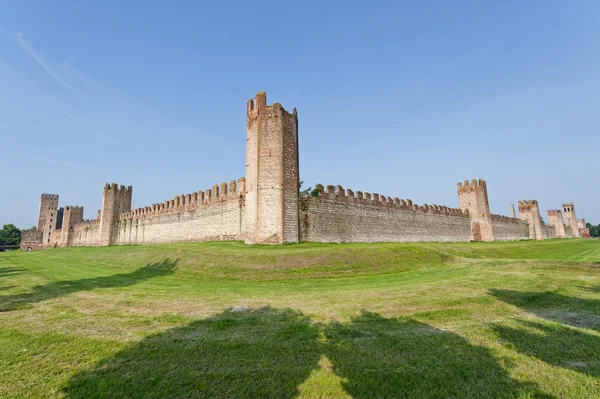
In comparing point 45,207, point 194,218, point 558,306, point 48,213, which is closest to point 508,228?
point 194,218

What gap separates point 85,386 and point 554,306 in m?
9.11

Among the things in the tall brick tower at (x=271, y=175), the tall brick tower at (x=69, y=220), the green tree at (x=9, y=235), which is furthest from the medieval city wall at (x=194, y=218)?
the green tree at (x=9, y=235)

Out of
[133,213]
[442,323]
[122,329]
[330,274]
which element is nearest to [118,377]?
[122,329]

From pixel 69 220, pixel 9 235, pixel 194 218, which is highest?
pixel 69 220

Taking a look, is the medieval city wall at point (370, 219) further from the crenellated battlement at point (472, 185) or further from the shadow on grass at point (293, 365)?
the shadow on grass at point (293, 365)

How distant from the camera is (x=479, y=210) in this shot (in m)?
47.7

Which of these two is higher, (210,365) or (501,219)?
(501,219)

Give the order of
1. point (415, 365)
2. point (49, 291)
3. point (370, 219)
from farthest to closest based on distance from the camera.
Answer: point (370, 219)
point (49, 291)
point (415, 365)

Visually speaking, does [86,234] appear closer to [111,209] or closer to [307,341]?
[111,209]

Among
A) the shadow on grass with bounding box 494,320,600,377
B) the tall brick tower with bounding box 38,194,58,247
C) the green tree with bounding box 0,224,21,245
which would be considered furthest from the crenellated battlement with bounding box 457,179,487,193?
the green tree with bounding box 0,224,21,245

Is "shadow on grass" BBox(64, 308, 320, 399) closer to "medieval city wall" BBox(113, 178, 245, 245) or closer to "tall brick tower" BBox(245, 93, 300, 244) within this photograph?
"tall brick tower" BBox(245, 93, 300, 244)

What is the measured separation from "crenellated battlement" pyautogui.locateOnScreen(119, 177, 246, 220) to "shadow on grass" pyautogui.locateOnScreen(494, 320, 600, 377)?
72.4 ft

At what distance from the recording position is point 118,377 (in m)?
3.71

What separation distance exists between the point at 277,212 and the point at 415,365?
18194 millimetres
